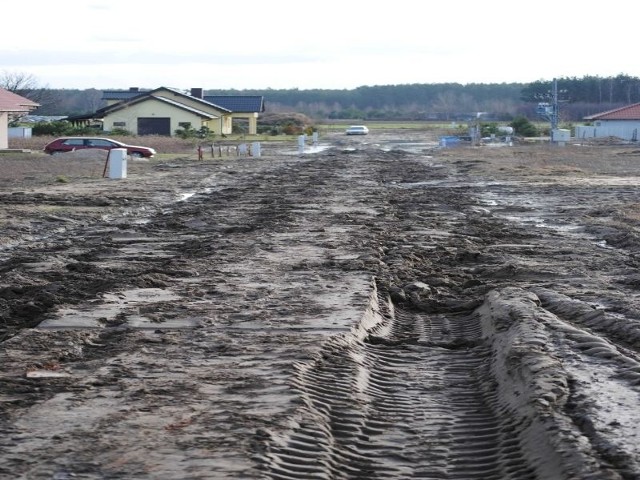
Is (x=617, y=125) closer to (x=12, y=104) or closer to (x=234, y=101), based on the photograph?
(x=234, y=101)

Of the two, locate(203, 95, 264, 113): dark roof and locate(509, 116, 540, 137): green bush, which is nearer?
locate(509, 116, 540, 137): green bush

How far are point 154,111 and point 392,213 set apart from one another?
5958 cm

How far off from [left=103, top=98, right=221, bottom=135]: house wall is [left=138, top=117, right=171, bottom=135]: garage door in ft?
0.98

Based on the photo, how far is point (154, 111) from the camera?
80.9m

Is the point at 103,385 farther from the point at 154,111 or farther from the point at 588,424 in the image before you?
the point at 154,111

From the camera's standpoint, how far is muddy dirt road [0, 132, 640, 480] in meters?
6.50

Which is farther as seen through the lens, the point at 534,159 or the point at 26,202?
the point at 534,159

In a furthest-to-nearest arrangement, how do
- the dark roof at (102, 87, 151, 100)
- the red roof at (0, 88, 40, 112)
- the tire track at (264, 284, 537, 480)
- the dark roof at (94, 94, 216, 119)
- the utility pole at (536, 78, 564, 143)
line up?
the dark roof at (102, 87, 151, 100) → the dark roof at (94, 94, 216, 119) → the utility pole at (536, 78, 564, 143) → the red roof at (0, 88, 40, 112) → the tire track at (264, 284, 537, 480)

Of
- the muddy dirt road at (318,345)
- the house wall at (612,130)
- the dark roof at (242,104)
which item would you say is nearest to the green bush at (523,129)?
the house wall at (612,130)

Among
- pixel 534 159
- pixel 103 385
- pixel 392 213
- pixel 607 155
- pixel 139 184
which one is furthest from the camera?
pixel 607 155

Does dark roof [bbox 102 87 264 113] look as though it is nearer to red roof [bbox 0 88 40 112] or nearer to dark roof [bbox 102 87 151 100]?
dark roof [bbox 102 87 151 100]

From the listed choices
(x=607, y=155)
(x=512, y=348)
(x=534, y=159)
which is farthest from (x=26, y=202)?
(x=607, y=155)

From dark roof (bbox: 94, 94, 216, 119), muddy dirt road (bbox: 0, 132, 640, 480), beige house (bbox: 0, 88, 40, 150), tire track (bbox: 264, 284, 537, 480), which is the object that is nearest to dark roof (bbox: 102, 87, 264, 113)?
dark roof (bbox: 94, 94, 216, 119)

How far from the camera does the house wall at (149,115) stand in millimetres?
79000
